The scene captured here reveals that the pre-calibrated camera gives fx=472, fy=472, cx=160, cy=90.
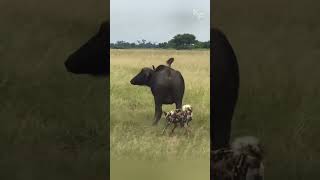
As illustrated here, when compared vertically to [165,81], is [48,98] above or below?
below

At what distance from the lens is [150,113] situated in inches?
153

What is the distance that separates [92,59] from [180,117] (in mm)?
860

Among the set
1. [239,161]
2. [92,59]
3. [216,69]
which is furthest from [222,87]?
[92,59]

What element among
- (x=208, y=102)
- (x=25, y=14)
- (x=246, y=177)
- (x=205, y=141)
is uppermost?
(x=25, y=14)

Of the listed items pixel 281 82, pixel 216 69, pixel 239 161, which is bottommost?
pixel 239 161

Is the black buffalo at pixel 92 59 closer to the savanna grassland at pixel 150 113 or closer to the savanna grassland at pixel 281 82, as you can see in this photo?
the savanna grassland at pixel 150 113

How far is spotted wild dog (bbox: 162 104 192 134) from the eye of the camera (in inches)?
152

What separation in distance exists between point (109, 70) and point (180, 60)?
1.92ft

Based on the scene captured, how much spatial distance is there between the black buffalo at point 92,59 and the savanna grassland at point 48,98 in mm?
49

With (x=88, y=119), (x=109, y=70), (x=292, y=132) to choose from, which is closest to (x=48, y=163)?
(x=88, y=119)

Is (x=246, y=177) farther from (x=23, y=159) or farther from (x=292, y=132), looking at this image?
(x=23, y=159)

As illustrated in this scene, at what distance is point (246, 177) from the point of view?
3.86 meters

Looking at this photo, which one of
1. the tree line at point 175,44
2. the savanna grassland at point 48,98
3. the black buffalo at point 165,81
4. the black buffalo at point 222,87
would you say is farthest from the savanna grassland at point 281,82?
the savanna grassland at point 48,98

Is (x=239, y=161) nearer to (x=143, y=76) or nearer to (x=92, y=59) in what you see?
(x=143, y=76)
